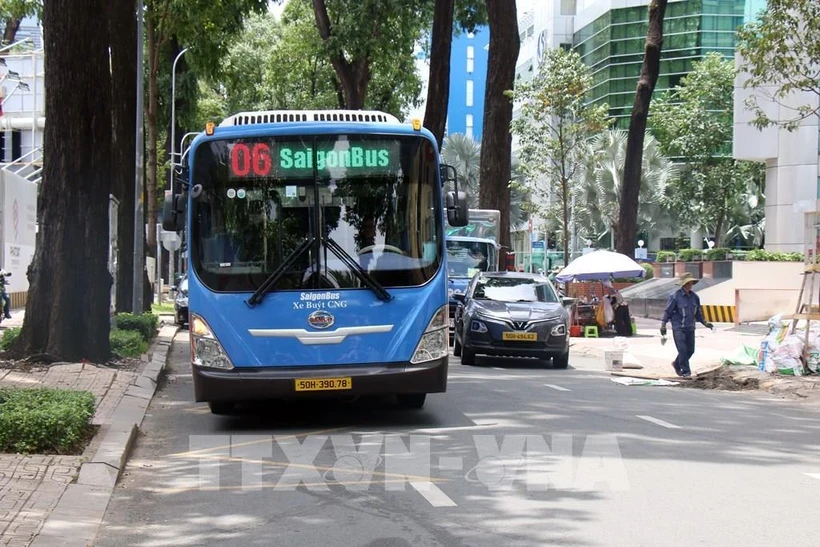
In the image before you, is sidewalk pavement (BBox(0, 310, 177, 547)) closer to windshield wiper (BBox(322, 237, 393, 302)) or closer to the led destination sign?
windshield wiper (BBox(322, 237, 393, 302))

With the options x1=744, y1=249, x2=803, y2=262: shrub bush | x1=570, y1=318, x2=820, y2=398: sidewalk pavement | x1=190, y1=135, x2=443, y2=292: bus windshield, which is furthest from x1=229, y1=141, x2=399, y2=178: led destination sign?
x1=744, y1=249, x2=803, y2=262: shrub bush

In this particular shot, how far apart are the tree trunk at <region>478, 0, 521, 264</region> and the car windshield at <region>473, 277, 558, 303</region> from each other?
8.65 metres

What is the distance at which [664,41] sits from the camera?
75.2 meters

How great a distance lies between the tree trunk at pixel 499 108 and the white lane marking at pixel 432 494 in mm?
21745

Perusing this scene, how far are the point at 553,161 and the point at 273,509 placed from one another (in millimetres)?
30339

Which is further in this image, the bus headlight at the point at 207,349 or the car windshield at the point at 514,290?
the car windshield at the point at 514,290

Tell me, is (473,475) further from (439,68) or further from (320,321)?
(439,68)

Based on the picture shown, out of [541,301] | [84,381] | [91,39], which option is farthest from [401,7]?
[84,381]

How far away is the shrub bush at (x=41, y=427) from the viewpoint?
28.4 ft

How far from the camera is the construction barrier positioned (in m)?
35.8

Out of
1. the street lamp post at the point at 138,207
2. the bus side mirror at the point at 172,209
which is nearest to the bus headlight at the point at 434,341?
the bus side mirror at the point at 172,209

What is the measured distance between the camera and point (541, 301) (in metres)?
20.1

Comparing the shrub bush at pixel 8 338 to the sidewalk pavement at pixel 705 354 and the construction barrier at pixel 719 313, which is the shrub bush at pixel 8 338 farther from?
the construction barrier at pixel 719 313

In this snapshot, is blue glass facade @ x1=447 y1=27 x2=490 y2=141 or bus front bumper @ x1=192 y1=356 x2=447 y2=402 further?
blue glass facade @ x1=447 y1=27 x2=490 y2=141
